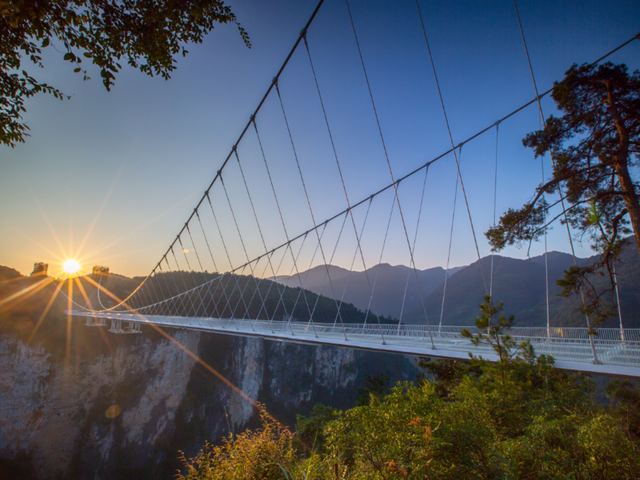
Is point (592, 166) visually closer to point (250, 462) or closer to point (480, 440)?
point (480, 440)

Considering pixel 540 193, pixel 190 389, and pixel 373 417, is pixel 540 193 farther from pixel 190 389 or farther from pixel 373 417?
pixel 190 389

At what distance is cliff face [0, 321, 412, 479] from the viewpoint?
18.5 metres

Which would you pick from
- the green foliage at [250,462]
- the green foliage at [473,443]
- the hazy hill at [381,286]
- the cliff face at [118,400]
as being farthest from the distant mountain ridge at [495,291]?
the green foliage at [250,462]

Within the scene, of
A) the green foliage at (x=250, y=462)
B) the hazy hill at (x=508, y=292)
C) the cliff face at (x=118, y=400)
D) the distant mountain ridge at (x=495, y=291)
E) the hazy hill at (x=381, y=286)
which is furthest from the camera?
the hazy hill at (x=381, y=286)

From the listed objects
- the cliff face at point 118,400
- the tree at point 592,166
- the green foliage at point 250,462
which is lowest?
the cliff face at point 118,400

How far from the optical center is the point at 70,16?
7.38 ft

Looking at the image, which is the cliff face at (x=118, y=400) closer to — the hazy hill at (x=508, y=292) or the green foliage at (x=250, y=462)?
the green foliage at (x=250, y=462)

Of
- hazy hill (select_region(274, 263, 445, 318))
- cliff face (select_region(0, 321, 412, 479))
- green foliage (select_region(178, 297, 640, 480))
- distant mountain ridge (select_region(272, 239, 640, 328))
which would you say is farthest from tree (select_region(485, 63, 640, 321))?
hazy hill (select_region(274, 263, 445, 318))

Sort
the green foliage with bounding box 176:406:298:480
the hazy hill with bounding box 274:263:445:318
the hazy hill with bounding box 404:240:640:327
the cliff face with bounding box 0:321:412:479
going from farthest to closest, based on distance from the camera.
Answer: the hazy hill with bounding box 274:263:445:318, the hazy hill with bounding box 404:240:640:327, the cliff face with bounding box 0:321:412:479, the green foliage with bounding box 176:406:298:480

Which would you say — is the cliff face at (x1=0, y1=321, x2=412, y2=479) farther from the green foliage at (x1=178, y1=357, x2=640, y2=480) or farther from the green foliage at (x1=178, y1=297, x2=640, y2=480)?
the green foliage at (x1=178, y1=297, x2=640, y2=480)

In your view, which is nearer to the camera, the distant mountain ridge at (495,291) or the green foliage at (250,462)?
the green foliage at (250,462)

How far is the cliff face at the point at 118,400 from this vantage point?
1855 cm

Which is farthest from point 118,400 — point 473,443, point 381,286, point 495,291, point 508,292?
point 381,286

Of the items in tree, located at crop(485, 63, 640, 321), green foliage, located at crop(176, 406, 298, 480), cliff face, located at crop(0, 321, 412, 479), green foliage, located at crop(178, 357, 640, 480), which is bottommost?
cliff face, located at crop(0, 321, 412, 479)
